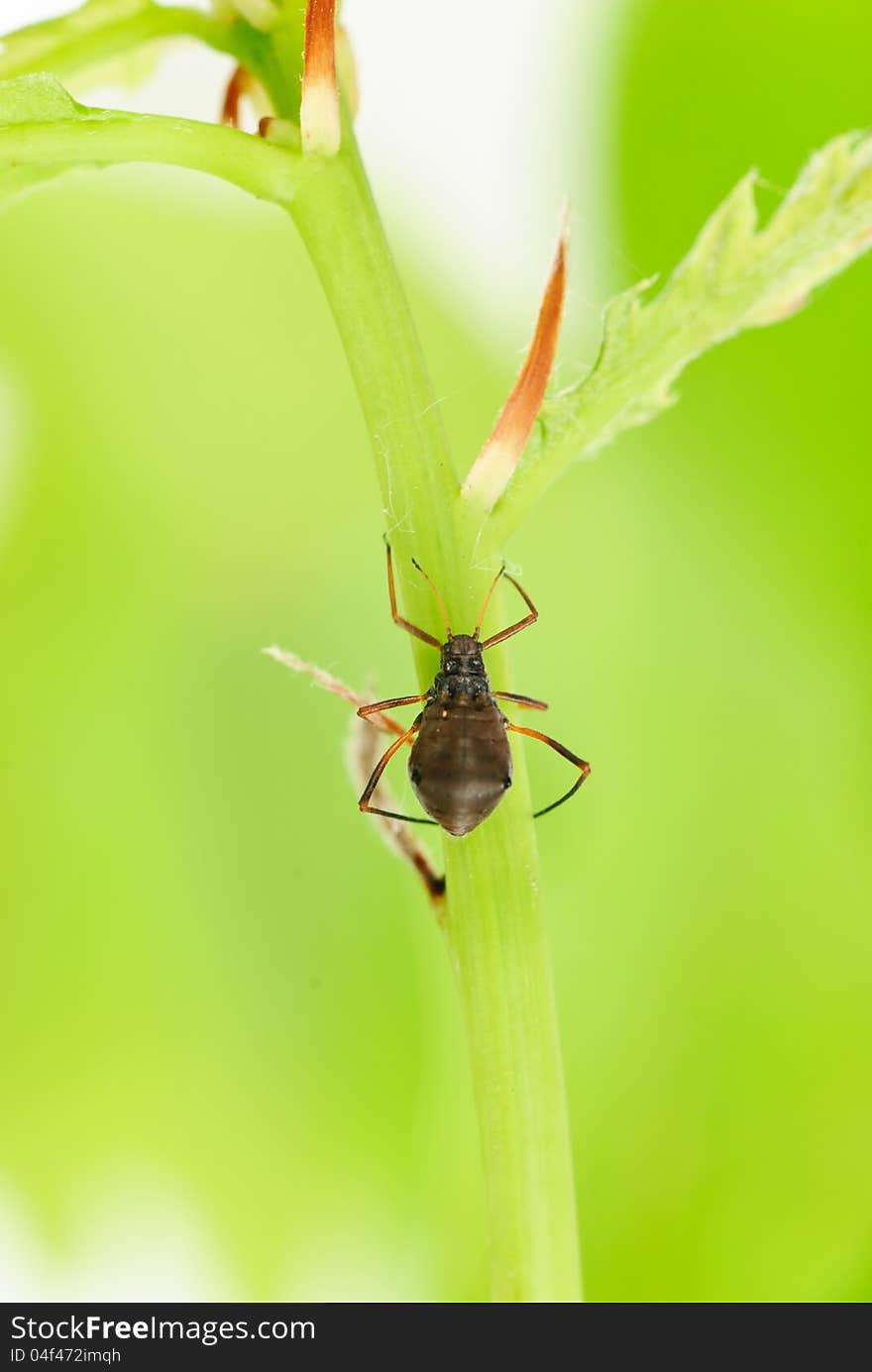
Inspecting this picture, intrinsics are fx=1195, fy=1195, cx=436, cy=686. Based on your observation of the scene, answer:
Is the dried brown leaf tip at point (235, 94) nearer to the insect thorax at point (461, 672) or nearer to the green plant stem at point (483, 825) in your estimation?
the green plant stem at point (483, 825)

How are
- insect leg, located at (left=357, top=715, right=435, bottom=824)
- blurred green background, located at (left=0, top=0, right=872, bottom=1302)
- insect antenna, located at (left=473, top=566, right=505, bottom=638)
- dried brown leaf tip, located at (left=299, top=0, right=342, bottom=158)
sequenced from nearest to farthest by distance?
dried brown leaf tip, located at (left=299, top=0, right=342, bottom=158) → insect antenna, located at (left=473, top=566, right=505, bottom=638) → insect leg, located at (left=357, top=715, right=435, bottom=824) → blurred green background, located at (left=0, top=0, right=872, bottom=1302)

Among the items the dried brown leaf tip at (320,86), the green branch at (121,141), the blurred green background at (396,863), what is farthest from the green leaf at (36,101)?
the blurred green background at (396,863)

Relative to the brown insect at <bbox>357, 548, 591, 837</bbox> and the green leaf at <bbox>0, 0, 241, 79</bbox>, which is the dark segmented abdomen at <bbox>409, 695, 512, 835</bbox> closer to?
the brown insect at <bbox>357, 548, 591, 837</bbox>

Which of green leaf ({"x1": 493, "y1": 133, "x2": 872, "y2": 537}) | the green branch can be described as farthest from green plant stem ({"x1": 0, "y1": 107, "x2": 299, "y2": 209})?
green leaf ({"x1": 493, "y1": 133, "x2": 872, "y2": 537})

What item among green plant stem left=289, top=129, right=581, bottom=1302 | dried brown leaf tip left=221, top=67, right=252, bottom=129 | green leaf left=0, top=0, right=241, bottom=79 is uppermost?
green leaf left=0, top=0, right=241, bottom=79

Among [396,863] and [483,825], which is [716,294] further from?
[396,863]

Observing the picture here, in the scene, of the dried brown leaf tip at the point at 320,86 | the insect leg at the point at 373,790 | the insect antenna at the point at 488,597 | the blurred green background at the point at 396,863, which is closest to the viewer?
the dried brown leaf tip at the point at 320,86
